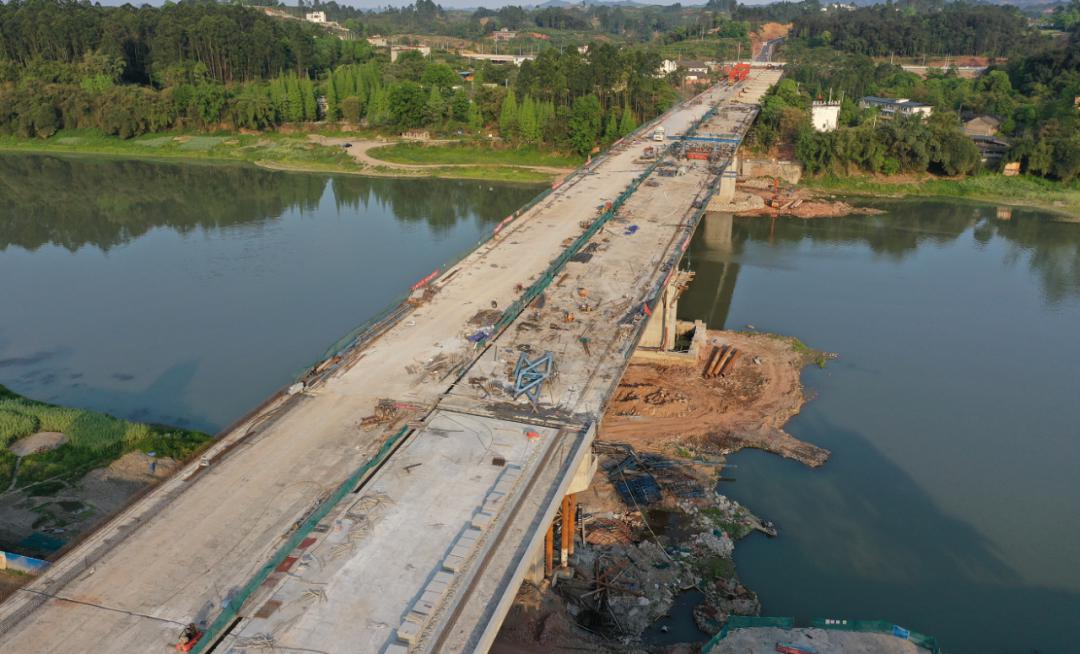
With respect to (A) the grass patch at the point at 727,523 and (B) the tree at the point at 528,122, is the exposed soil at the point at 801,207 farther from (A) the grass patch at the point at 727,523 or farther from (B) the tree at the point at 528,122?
(A) the grass patch at the point at 727,523

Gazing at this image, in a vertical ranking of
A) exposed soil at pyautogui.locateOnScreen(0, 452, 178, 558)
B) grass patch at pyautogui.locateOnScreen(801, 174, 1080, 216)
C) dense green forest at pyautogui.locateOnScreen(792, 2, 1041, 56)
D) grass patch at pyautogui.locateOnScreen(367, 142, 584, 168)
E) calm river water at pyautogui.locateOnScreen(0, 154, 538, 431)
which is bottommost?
exposed soil at pyautogui.locateOnScreen(0, 452, 178, 558)

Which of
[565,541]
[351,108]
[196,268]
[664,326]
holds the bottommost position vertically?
[565,541]

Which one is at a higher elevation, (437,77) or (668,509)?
(437,77)

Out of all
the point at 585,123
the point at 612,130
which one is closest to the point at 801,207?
the point at 612,130

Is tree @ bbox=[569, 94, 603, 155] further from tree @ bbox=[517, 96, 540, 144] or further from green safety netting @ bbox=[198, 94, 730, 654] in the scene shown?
green safety netting @ bbox=[198, 94, 730, 654]

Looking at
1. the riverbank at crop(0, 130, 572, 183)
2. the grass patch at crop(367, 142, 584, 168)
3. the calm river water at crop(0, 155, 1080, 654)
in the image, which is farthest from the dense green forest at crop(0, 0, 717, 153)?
the calm river water at crop(0, 155, 1080, 654)

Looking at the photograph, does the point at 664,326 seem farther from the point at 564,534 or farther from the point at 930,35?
the point at 930,35

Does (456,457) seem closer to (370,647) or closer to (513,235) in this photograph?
(370,647)
